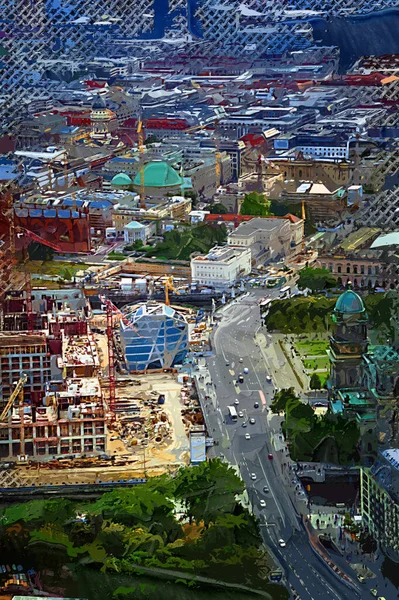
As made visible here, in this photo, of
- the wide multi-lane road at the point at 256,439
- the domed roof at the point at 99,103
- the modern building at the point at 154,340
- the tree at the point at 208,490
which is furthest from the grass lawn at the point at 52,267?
the domed roof at the point at 99,103

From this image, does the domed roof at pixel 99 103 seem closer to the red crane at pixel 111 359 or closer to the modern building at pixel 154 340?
the red crane at pixel 111 359

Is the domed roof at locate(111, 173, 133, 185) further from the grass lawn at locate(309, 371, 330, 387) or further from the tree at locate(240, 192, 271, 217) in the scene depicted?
the grass lawn at locate(309, 371, 330, 387)

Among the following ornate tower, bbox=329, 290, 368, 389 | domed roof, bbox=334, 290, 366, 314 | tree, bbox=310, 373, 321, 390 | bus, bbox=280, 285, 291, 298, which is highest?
domed roof, bbox=334, 290, 366, 314

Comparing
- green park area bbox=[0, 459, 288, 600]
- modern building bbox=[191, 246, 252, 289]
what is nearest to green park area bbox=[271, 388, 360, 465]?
green park area bbox=[0, 459, 288, 600]

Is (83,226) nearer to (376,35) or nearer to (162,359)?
(162,359)

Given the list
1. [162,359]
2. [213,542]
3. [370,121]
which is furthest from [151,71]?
[213,542]

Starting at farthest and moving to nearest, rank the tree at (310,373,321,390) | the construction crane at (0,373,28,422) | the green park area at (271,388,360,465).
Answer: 1. the tree at (310,373,321,390)
2. the construction crane at (0,373,28,422)
3. the green park area at (271,388,360,465)
